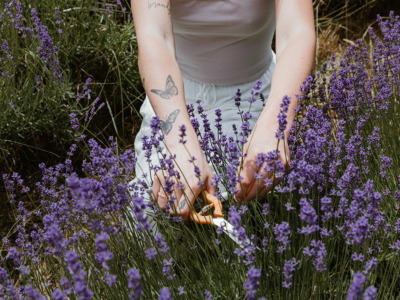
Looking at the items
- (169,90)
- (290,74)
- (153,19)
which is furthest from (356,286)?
(153,19)

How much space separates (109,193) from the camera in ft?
4.22

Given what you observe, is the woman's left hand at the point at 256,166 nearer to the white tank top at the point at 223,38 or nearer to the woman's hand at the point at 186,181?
the woman's hand at the point at 186,181

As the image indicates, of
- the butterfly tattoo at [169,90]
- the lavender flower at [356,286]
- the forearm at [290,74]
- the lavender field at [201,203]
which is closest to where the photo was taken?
the lavender flower at [356,286]

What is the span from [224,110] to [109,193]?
3.95 feet

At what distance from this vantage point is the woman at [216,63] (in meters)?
1.54

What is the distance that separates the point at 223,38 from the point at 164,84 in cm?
73

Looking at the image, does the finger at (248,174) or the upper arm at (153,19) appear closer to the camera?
the finger at (248,174)

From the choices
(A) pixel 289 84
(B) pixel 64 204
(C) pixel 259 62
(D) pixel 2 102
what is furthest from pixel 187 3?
(D) pixel 2 102

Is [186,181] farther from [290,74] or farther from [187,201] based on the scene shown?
[290,74]

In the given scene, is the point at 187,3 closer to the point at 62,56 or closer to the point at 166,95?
the point at 166,95

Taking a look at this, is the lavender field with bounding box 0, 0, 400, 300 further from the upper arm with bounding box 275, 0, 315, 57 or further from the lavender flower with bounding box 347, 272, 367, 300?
the upper arm with bounding box 275, 0, 315, 57

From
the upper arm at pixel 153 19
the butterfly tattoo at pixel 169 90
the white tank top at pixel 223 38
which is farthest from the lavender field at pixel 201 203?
the upper arm at pixel 153 19

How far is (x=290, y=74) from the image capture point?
1.73m

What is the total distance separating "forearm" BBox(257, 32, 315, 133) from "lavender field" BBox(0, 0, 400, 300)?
0.06 metres
